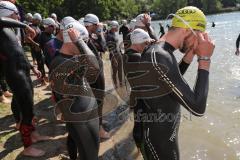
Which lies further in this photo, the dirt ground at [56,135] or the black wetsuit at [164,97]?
the dirt ground at [56,135]

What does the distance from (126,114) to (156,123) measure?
18.4 ft

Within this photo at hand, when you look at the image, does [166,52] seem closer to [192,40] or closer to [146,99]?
[192,40]

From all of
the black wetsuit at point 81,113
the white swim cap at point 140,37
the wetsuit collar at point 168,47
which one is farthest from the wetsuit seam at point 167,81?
the white swim cap at point 140,37

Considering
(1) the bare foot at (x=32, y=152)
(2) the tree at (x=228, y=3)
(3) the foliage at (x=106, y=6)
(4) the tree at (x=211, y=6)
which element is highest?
(1) the bare foot at (x=32, y=152)

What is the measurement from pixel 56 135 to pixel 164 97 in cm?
421

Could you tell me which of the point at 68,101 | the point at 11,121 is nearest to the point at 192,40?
the point at 68,101

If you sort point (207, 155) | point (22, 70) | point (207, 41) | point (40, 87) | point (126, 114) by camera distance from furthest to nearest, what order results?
point (40, 87) < point (126, 114) < point (207, 155) < point (22, 70) < point (207, 41)

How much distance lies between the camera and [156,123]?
3270 millimetres

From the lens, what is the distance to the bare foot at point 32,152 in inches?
226

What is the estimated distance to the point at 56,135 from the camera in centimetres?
691

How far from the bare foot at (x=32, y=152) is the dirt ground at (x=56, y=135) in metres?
0.07

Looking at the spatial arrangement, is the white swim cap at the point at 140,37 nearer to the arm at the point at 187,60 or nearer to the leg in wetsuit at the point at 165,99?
the arm at the point at 187,60

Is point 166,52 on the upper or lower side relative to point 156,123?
upper

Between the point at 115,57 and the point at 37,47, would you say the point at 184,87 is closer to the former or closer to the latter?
the point at 37,47
